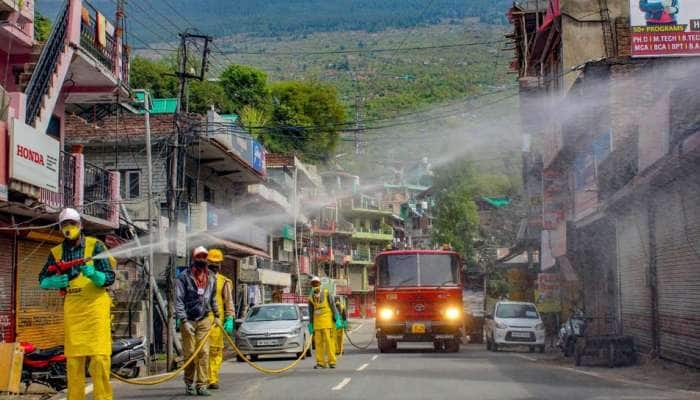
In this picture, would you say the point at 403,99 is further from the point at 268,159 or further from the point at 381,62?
the point at 381,62

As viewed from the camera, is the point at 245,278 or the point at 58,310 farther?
the point at 245,278

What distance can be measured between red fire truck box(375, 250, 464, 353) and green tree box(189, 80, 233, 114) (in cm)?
3295

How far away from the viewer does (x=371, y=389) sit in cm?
1345

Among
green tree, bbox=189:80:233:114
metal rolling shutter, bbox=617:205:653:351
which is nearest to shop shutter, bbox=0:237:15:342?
metal rolling shutter, bbox=617:205:653:351

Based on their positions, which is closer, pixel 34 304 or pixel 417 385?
pixel 417 385

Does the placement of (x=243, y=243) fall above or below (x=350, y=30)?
below

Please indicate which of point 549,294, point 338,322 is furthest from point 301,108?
point 338,322

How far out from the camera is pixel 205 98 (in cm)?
5947

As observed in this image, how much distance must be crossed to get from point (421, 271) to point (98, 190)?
9.15 m

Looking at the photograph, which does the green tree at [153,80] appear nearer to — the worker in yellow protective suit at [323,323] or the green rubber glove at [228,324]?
the worker in yellow protective suit at [323,323]

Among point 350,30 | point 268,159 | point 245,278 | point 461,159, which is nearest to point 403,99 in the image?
point 268,159

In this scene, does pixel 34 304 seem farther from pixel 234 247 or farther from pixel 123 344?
pixel 234 247

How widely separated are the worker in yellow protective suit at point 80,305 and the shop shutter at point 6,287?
39.7 feet

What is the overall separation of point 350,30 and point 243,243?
309ft
